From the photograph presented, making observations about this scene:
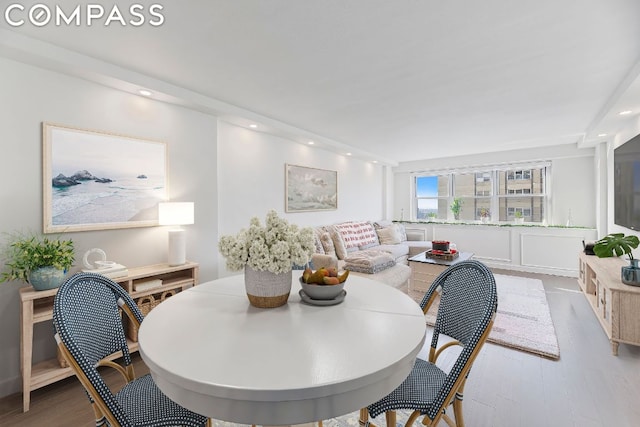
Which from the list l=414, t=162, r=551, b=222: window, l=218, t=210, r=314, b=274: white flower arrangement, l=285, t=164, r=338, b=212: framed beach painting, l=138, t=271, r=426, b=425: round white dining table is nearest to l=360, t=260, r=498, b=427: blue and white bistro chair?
l=138, t=271, r=426, b=425: round white dining table

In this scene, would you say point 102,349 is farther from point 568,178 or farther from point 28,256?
point 568,178

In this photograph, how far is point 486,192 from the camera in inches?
251

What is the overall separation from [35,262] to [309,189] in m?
3.53

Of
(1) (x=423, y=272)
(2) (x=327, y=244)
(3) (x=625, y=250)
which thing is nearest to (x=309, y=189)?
(2) (x=327, y=244)

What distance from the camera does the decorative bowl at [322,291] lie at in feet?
4.37

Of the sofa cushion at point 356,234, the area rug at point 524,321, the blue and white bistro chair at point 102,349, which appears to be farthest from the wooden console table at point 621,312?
the blue and white bistro chair at point 102,349

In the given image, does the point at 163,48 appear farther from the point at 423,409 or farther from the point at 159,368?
the point at 423,409

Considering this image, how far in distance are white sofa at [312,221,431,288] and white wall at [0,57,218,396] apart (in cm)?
155

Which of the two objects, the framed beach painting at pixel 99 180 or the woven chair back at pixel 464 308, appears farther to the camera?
the framed beach painting at pixel 99 180

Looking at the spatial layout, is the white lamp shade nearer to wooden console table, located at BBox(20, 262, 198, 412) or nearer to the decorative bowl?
wooden console table, located at BBox(20, 262, 198, 412)

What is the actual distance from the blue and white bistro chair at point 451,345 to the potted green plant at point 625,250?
2287mm

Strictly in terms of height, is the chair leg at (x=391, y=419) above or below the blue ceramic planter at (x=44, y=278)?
below

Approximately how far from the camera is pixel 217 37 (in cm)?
191

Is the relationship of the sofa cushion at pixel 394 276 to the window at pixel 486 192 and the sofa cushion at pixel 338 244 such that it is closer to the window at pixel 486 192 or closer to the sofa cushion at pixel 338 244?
the sofa cushion at pixel 338 244
